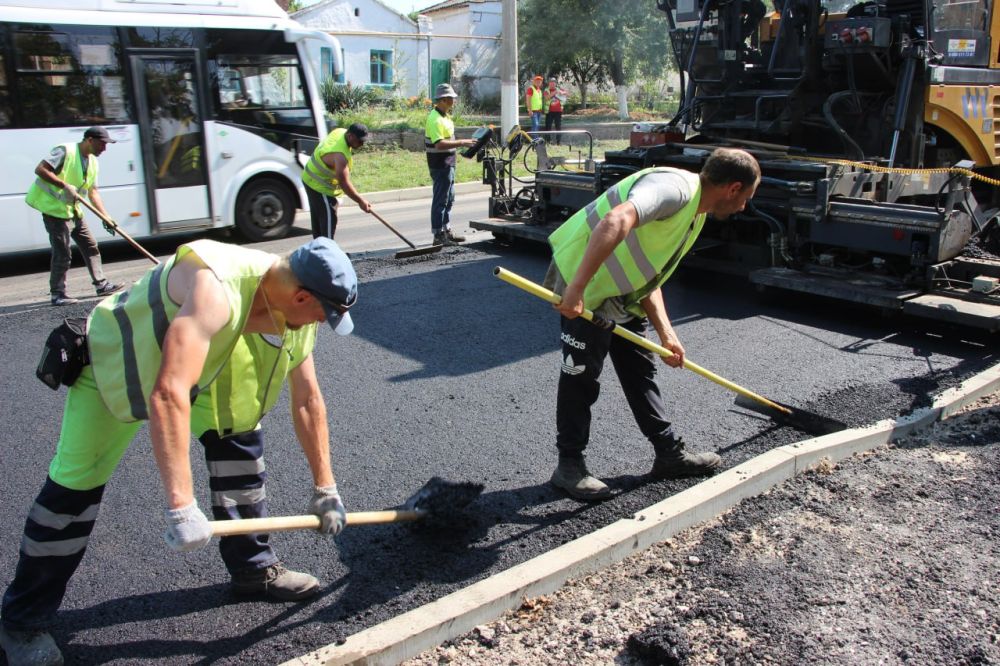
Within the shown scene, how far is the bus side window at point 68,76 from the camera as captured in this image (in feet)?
28.5

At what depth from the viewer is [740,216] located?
7.12 meters

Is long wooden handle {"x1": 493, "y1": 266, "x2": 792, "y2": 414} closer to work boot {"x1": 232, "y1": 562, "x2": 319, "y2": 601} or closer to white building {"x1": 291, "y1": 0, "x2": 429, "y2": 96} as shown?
work boot {"x1": 232, "y1": 562, "x2": 319, "y2": 601}

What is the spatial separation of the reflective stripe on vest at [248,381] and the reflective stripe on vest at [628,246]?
1.28 m

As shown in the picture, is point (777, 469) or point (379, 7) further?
point (379, 7)

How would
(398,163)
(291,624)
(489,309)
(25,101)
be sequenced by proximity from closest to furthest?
1. (291,624)
2. (489,309)
3. (25,101)
4. (398,163)

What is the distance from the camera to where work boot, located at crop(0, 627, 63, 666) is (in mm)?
2545

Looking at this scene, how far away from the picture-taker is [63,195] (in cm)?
721

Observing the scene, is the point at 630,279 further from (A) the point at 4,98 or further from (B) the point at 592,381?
(A) the point at 4,98

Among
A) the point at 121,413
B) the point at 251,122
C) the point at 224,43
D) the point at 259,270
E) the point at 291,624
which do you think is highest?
the point at 224,43

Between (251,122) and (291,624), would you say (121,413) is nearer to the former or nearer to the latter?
(291,624)

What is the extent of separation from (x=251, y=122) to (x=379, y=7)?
27.1 m

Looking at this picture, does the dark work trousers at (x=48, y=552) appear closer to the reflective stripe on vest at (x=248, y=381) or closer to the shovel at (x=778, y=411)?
the reflective stripe on vest at (x=248, y=381)

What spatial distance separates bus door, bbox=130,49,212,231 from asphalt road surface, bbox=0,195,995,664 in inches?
86.2

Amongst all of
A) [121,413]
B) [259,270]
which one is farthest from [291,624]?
[259,270]
